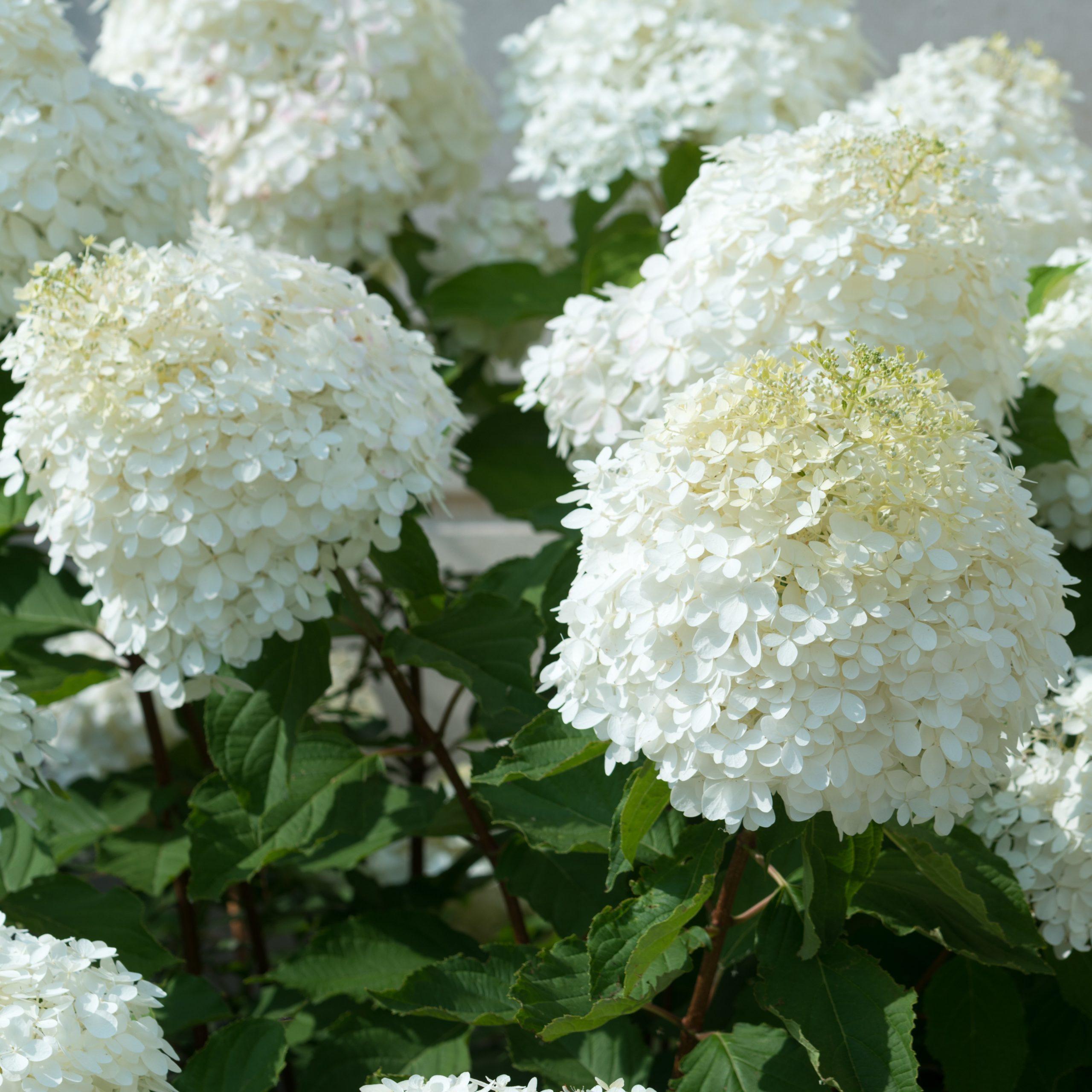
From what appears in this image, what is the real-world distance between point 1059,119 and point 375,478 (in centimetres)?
119

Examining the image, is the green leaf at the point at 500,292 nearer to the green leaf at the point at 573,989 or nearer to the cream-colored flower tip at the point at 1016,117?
the cream-colored flower tip at the point at 1016,117

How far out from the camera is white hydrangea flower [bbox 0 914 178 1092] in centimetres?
69

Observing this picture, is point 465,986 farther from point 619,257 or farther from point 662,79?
point 662,79

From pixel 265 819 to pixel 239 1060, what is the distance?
204mm

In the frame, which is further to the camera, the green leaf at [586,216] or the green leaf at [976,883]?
the green leaf at [586,216]

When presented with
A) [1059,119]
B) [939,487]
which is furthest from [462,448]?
[939,487]

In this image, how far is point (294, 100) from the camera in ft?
4.88

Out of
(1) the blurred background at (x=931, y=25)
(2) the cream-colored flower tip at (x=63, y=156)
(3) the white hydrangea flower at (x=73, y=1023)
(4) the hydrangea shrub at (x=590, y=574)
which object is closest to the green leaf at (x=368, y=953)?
(4) the hydrangea shrub at (x=590, y=574)

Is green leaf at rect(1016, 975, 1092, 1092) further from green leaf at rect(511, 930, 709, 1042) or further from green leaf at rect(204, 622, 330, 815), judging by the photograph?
green leaf at rect(204, 622, 330, 815)

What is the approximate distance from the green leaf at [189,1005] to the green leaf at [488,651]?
16.0 inches

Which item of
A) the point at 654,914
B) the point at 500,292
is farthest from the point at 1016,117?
the point at 654,914

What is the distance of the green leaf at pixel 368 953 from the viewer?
3.63 ft

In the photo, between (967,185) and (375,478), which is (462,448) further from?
(967,185)

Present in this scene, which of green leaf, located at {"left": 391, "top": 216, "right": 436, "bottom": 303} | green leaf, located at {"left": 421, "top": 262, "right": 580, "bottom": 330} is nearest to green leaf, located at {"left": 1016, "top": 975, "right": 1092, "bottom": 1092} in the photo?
green leaf, located at {"left": 421, "top": 262, "right": 580, "bottom": 330}
